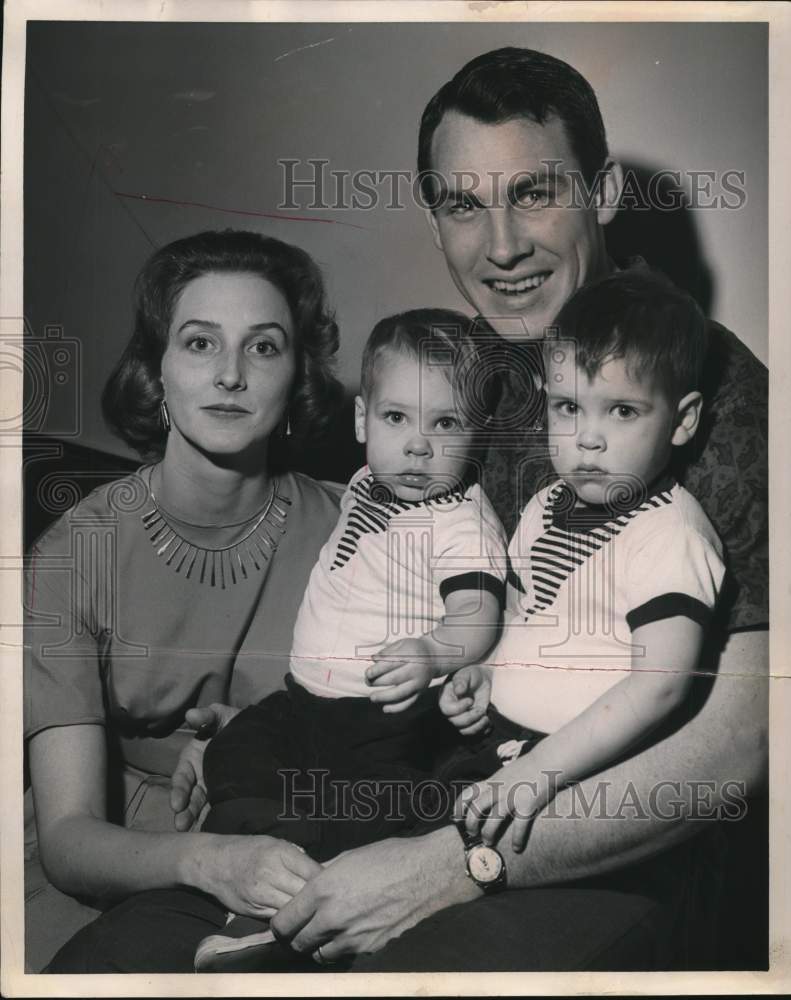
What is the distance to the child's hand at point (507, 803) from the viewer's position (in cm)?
172

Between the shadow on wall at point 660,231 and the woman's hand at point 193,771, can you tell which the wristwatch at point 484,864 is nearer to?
the woman's hand at point 193,771

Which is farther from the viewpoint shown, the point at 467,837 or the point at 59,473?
the point at 59,473

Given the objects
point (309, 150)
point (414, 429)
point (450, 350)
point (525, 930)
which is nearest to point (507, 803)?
point (525, 930)

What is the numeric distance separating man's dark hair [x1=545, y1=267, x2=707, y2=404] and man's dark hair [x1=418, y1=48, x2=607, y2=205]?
0.19 meters

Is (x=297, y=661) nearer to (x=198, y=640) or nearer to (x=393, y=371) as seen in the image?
(x=198, y=640)

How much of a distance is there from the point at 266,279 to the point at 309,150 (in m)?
Answer: 0.22

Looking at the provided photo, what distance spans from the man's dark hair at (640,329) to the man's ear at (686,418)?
0.01 meters

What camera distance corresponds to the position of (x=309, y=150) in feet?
5.97

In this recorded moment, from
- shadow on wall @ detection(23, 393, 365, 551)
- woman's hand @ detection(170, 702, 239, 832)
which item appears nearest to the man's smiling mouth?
shadow on wall @ detection(23, 393, 365, 551)

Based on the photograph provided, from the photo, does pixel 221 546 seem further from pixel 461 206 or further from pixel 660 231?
pixel 660 231

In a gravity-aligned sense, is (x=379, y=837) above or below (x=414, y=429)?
below

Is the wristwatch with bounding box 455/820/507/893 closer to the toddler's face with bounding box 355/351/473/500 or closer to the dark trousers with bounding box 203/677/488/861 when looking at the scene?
the dark trousers with bounding box 203/677/488/861

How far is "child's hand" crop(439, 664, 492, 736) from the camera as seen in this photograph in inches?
68.4

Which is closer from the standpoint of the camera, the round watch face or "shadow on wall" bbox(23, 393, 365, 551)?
the round watch face
